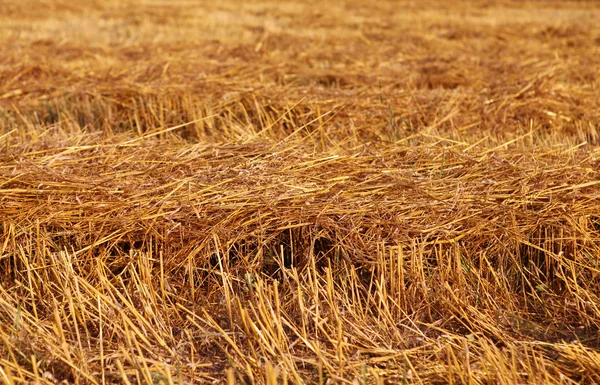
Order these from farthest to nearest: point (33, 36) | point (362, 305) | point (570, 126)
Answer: point (33, 36)
point (570, 126)
point (362, 305)

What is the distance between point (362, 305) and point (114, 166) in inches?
51.0

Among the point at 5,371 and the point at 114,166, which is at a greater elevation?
the point at 114,166

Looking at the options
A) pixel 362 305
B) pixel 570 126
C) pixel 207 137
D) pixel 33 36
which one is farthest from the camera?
pixel 33 36

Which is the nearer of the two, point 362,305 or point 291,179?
point 362,305

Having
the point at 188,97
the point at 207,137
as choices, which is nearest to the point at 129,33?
the point at 188,97

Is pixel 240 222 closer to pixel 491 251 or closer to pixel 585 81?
pixel 491 251

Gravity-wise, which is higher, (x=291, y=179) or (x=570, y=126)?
(x=291, y=179)

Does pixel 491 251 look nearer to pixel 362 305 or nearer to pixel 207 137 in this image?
pixel 362 305

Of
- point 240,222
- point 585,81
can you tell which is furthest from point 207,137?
point 585,81

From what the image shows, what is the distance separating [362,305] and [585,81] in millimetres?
4475

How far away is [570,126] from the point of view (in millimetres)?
4730

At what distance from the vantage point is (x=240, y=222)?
268cm

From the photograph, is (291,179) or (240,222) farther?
(291,179)

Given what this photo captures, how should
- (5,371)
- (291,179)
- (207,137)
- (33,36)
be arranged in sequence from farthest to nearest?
(33,36)
(207,137)
(291,179)
(5,371)
